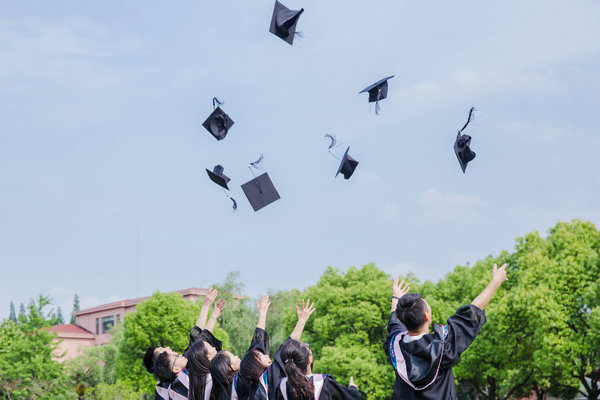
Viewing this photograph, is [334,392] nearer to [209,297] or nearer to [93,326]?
[209,297]

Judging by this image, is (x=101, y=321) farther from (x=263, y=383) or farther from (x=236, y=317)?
(x=263, y=383)

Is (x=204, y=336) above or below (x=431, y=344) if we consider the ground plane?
above

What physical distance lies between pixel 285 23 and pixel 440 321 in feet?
63.6

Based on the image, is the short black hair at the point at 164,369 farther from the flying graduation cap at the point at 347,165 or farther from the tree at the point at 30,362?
the tree at the point at 30,362

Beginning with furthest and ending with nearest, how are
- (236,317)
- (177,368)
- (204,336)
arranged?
(236,317)
(204,336)
(177,368)

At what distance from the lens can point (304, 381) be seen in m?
4.57

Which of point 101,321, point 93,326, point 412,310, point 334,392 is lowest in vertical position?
point 334,392

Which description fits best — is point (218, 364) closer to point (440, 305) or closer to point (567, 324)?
point (567, 324)

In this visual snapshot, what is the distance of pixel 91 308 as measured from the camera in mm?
65750

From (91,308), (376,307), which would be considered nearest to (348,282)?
(376,307)

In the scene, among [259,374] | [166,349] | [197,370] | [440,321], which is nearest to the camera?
[259,374]

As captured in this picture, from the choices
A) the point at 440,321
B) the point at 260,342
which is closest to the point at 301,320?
the point at 260,342

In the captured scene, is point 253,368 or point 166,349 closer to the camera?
point 253,368

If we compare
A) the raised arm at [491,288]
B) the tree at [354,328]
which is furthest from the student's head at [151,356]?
the tree at [354,328]
